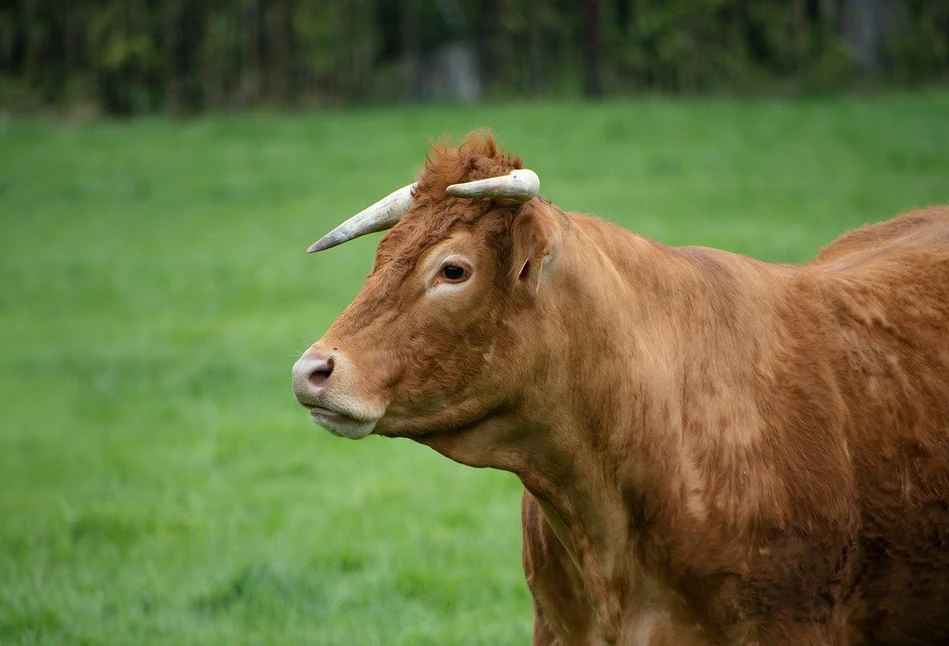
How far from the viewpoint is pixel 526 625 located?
6242 mm

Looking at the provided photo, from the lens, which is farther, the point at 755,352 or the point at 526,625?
the point at 526,625

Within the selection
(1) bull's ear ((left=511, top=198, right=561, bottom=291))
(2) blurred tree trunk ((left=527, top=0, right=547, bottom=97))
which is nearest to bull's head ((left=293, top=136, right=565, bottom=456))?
(1) bull's ear ((left=511, top=198, right=561, bottom=291))

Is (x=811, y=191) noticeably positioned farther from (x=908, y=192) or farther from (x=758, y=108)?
(x=758, y=108)

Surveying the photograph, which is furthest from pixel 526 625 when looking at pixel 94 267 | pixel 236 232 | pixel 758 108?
pixel 758 108

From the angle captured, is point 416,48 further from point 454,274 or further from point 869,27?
point 454,274

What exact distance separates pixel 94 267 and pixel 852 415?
13.2 meters

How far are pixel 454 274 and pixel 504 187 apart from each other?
283 millimetres

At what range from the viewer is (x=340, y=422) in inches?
146

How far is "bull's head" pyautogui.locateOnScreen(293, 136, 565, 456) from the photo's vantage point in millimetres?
3766

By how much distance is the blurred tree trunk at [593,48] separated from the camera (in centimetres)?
2523

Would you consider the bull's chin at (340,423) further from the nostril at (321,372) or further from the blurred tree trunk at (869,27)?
the blurred tree trunk at (869,27)

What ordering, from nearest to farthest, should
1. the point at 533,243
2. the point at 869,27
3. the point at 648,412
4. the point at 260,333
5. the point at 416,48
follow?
1. the point at 533,243
2. the point at 648,412
3. the point at 260,333
4. the point at 869,27
5. the point at 416,48

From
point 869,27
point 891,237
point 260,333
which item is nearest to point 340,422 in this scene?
point 891,237

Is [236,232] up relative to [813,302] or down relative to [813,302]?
down
